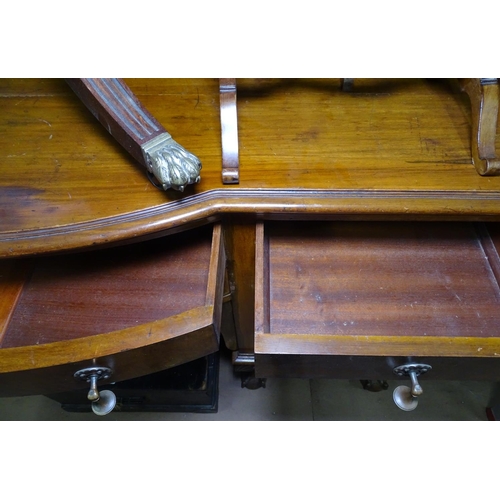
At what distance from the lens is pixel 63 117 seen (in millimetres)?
635

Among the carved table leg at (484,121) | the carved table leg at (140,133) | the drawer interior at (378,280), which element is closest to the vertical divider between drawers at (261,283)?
the drawer interior at (378,280)

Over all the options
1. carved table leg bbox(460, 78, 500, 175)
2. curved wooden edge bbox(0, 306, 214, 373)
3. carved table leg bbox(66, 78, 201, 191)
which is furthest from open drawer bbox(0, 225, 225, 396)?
carved table leg bbox(460, 78, 500, 175)

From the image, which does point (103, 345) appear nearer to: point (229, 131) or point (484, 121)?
point (229, 131)

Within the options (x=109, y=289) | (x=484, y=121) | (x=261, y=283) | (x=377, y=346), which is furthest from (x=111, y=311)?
(x=484, y=121)

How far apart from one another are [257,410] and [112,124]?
28.0 inches

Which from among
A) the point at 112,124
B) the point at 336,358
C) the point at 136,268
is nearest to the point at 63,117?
the point at 112,124

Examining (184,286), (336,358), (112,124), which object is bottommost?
(336,358)

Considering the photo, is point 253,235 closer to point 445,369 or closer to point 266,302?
point 266,302

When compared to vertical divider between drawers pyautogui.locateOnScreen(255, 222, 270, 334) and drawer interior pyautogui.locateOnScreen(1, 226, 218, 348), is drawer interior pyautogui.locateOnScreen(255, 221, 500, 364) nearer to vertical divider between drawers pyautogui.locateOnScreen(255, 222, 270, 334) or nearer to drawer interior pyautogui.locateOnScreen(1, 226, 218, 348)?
vertical divider between drawers pyautogui.locateOnScreen(255, 222, 270, 334)

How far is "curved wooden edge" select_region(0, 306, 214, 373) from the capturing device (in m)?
0.44

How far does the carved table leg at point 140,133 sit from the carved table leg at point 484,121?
0.38 m

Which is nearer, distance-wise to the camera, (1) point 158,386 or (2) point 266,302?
(2) point 266,302

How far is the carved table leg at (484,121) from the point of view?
0.55 metres

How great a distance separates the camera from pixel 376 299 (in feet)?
1.83
